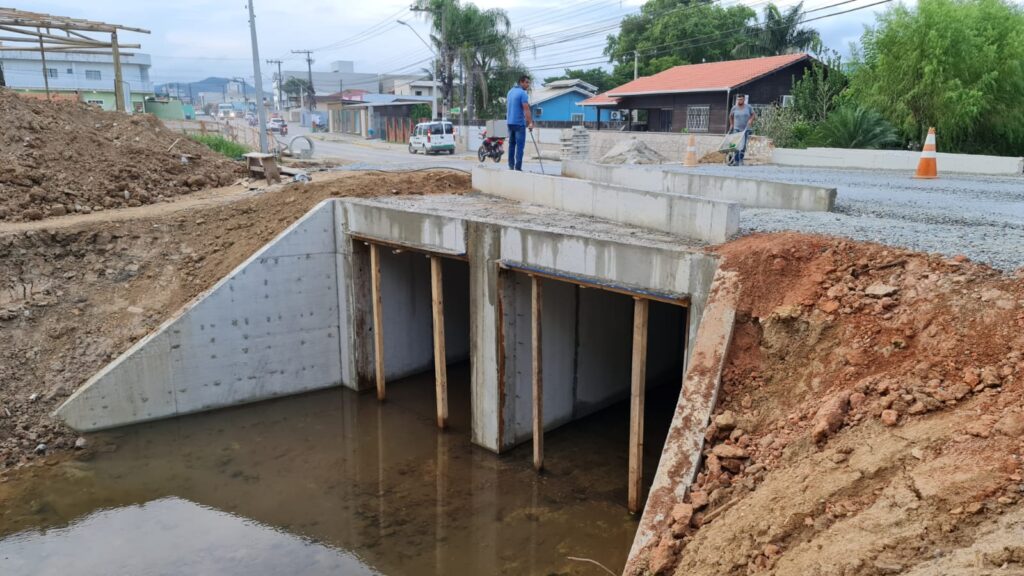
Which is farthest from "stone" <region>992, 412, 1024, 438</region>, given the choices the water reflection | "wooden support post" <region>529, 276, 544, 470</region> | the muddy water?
the water reflection

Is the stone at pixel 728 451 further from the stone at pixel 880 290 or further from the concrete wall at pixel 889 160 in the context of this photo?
the concrete wall at pixel 889 160

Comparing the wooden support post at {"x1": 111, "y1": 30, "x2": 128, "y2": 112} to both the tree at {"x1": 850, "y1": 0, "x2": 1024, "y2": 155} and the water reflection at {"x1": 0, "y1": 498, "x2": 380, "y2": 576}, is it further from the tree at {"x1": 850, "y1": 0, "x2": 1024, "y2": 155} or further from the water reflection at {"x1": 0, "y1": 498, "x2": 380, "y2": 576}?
the tree at {"x1": 850, "y1": 0, "x2": 1024, "y2": 155}

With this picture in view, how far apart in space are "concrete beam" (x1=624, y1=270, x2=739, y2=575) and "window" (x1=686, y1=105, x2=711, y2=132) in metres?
24.0

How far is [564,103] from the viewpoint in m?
46.4

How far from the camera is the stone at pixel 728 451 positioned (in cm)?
573

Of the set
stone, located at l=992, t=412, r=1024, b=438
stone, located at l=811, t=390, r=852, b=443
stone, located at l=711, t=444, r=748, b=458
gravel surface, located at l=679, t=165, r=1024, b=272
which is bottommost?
stone, located at l=711, t=444, r=748, b=458

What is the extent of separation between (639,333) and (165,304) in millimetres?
8323

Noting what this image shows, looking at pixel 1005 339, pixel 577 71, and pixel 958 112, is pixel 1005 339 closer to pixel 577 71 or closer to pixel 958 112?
pixel 958 112

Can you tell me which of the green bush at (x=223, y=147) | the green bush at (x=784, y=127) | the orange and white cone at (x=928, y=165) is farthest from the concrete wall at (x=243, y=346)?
the green bush at (x=784, y=127)

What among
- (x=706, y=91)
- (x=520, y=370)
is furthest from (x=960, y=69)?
(x=520, y=370)

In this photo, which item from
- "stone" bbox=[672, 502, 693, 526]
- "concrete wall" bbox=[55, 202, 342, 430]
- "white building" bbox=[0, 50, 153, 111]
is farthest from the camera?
"white building" bbox=[0, 50, 153, 111]

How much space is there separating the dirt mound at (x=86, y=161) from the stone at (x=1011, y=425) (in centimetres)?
1519

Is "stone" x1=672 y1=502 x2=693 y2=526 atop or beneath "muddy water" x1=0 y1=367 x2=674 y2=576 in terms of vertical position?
atop

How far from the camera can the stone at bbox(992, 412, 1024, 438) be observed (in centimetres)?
428
